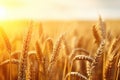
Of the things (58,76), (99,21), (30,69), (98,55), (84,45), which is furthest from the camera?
(84,45)

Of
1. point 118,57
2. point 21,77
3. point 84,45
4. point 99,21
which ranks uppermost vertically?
point 84,45

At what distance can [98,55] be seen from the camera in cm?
164

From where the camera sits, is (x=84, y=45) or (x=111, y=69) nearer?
(x=111, y=69)

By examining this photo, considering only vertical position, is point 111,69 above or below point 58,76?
below

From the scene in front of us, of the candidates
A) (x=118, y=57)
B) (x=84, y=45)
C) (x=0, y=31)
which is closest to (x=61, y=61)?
(x=118, y=57)

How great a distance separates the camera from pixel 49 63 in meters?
1.87

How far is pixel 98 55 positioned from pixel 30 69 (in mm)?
349

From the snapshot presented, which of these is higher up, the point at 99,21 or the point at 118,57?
the point at 99,21

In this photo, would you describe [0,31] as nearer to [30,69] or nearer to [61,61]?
[30,69]

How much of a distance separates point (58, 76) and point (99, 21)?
51cm

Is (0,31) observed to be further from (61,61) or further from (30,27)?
(61,61)

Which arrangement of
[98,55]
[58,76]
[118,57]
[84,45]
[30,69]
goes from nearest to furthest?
[98,55]
[30,69]
[118,57]
[58,76]
[84,45]

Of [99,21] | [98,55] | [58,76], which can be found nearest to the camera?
[98,55]

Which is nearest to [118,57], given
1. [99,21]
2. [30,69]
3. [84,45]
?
[99,21]
